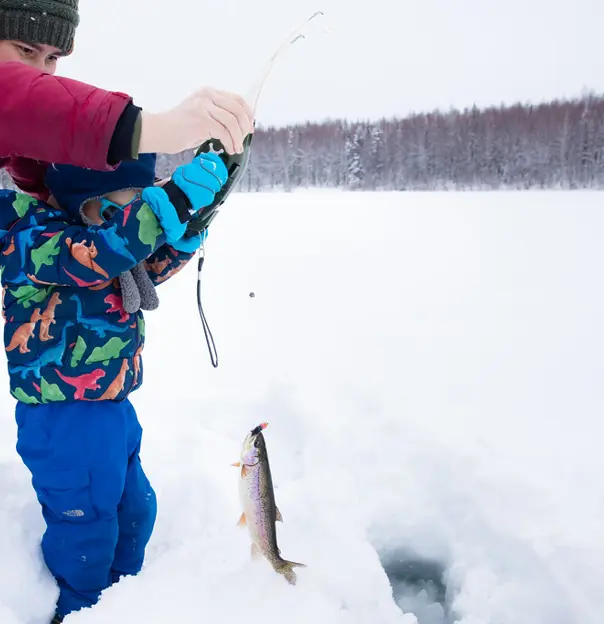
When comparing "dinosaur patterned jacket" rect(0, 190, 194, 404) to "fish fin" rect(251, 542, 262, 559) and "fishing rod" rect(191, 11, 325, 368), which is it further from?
"fish fin" rect(251, 542, 262, 559)

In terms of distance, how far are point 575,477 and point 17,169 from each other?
2.89m

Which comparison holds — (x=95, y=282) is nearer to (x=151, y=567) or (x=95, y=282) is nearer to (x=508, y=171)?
(x=151, y=567)

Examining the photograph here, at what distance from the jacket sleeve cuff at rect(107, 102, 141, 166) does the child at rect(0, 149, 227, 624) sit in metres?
0.38

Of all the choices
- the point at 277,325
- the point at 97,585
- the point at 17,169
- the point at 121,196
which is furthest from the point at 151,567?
the point at 277,325

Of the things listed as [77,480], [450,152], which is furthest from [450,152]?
[77,480]

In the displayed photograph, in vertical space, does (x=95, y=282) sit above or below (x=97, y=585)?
above

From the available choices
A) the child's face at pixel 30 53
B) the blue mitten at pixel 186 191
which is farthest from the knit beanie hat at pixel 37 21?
the blue mitten at pixel 186 191

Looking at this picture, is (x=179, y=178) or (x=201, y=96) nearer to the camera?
(x=201, y=96)

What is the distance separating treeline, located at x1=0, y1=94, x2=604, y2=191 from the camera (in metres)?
36.9

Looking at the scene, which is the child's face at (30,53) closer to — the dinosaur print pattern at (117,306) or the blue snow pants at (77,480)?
the dinosaur print pattern at (117,306)

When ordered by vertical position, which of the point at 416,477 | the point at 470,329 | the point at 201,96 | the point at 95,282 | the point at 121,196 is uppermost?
the point at 201,96

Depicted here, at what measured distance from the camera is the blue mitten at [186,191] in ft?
4.34

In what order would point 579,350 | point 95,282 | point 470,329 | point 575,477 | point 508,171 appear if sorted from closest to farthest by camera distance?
1. point 95,282
2. point 575,477
3. point 579,350
4. point 470,329
5. point 508,171

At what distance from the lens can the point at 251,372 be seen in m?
4.54
